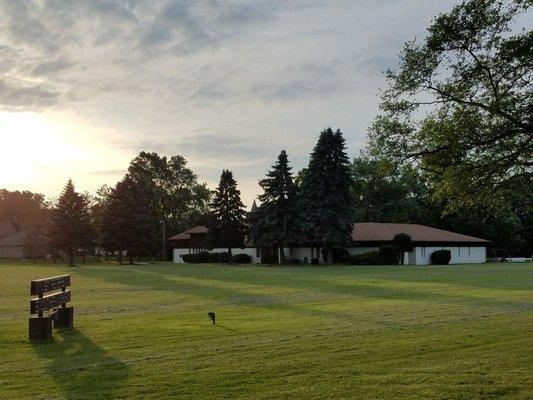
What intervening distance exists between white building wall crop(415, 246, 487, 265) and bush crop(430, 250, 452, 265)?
1004 millimetres

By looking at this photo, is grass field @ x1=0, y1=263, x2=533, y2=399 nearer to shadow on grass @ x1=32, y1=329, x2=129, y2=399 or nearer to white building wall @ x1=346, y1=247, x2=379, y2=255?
shadow on grass @ x1=32, y1=329, x2=129, y2=399

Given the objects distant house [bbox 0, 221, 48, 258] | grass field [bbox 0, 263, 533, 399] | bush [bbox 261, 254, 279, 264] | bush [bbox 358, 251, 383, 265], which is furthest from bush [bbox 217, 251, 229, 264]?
grass field [bbox 0, 263, 533, 399]

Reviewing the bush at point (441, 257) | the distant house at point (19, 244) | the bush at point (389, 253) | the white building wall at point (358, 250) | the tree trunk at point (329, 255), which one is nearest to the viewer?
the bush at point (389, 253)

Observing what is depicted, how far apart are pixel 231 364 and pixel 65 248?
2518 inches

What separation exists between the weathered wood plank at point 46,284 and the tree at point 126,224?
56.4 m

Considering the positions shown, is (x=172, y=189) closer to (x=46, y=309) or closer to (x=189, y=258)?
(x=189, y=258)

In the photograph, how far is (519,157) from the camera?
13398mm

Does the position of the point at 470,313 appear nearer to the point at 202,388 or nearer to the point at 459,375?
the point at 459,375

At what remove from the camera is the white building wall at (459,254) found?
66062 mm

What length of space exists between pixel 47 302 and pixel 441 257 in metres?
58.1

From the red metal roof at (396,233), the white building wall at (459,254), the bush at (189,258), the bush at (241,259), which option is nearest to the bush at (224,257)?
the bush at (241,259)

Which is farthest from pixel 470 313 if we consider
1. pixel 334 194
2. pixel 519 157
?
pixel 334 194

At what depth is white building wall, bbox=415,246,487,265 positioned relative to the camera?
217 feet

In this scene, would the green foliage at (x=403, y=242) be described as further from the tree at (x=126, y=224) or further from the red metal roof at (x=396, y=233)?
the tree at (x=126, y=224)
